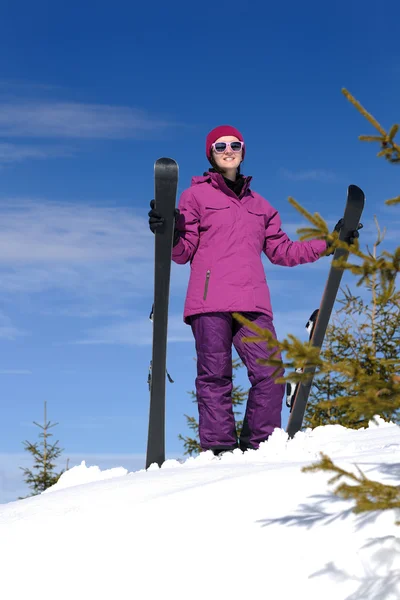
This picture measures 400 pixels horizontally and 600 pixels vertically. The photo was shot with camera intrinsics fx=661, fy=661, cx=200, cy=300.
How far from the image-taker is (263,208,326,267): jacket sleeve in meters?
6.14

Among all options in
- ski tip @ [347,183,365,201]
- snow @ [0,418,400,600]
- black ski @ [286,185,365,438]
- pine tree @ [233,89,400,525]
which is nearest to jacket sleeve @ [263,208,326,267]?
black ski @ [286,185,365,438]

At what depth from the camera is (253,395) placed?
5.75 metres

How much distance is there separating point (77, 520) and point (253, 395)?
2.32 meters

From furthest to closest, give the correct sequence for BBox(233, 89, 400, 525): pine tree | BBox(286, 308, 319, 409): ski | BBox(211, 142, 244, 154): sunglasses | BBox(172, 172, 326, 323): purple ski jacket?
BBox(286, 308, 319, 409): ski
BBox(211, 142, 244, 154): sunglasses
BBox(172, 172, 326, 323): purple ski jacket
BBox(233, 89, 400, 525): pine tree

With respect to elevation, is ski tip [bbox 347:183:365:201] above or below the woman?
above

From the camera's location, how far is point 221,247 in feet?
18.4

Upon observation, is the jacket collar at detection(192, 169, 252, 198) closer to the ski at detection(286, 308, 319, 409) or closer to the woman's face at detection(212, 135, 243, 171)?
the woman's face at detection(212, 135, 243, 171)

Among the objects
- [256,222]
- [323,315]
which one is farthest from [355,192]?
[323,315]

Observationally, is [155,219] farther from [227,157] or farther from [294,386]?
[294,386]

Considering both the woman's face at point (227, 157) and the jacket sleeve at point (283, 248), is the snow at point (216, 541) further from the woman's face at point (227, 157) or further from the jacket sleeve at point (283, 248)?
the woman's face at point (227, 157)

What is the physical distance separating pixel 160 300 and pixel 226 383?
93 cm

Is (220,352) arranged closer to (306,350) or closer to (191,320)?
(191,320)

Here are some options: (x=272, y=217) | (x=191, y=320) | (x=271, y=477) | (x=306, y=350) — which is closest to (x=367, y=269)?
(x=306, y=350)

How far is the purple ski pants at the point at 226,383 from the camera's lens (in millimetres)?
5570
